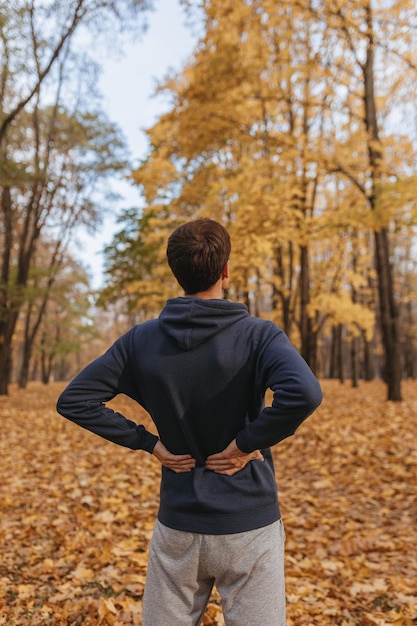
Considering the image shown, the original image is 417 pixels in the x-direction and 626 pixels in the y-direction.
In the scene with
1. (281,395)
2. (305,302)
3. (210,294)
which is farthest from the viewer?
(305,302)

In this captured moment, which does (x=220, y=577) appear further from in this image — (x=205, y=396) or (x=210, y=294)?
(x=210, y=294)

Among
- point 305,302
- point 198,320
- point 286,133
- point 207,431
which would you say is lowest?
point 207,431

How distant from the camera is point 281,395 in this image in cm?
143

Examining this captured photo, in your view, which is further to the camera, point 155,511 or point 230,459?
point 155,511

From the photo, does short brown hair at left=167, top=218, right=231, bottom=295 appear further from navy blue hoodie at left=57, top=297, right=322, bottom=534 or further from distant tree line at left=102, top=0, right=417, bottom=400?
distant tree line at left=102, top=0, right=417, bottom=400

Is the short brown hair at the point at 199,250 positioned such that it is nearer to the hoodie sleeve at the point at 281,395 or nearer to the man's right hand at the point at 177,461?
the hoodie sleeve at the point at 281,395

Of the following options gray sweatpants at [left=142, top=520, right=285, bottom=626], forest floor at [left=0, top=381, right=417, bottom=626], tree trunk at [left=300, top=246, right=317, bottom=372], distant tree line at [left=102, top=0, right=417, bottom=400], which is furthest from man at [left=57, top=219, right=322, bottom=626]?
tree trunk at [left=300, top=246, right=317, bottom=372]

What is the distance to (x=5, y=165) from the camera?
10820 mm

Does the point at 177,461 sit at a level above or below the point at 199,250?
below

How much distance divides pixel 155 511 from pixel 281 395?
15.4ft

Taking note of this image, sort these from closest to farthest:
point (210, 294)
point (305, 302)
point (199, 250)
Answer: point (199, 250)
point (210, 294)
point (305, 302)

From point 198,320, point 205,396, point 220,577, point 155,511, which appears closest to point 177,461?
point 205,396

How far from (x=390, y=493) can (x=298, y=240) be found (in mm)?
6123

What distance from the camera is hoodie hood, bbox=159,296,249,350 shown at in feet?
5.20
